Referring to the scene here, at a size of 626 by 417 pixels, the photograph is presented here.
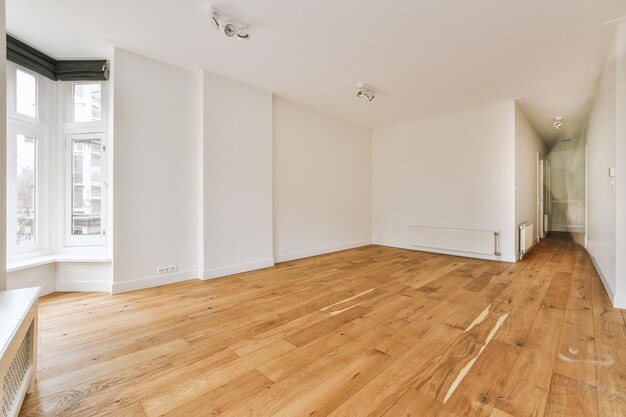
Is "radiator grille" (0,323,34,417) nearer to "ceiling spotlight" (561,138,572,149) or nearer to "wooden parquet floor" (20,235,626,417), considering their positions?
"wooden parquet floor" (20,235,626,417)

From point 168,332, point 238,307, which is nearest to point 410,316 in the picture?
point 238,307

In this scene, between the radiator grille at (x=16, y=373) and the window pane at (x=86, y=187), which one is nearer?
the radiator grille at (x=16, y=373)

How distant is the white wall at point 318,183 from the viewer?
475 cm

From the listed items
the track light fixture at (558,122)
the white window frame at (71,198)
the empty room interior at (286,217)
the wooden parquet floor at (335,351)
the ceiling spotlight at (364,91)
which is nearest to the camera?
the wooden parquet floor at (335,351)

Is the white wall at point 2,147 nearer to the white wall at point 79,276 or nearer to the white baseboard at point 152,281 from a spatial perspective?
the white baseboard at point 152,281

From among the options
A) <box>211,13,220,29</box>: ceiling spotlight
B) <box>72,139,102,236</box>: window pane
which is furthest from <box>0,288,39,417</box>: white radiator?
<box>211,13,220,29</box>: ceiling spotlight

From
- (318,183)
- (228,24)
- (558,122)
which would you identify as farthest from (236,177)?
(558,122)

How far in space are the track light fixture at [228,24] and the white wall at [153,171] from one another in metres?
1.27

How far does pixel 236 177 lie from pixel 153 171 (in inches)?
41.4

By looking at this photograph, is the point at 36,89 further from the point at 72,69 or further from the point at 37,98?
the point at 72,69

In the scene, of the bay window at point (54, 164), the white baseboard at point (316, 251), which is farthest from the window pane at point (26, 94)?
the white baseboard at point (316, 251)

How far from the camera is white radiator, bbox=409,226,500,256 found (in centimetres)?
478

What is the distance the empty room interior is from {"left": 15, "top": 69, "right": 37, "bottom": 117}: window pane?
24 millimetres

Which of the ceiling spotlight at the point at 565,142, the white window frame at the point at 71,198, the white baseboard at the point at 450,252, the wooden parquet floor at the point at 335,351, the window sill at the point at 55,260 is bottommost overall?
the wooden parquet floor at the point at 335,351
